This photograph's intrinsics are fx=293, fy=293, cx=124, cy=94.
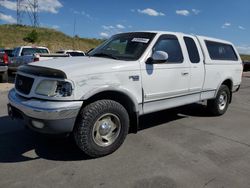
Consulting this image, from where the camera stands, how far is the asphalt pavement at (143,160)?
11.8ft

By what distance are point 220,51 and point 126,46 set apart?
2.91 metres

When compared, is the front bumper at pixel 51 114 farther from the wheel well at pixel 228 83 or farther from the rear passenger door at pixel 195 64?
the wheel well at pixel 228 83

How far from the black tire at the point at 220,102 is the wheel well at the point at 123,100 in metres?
2.88

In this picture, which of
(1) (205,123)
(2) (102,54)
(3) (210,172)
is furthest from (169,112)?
(3) (210,172)

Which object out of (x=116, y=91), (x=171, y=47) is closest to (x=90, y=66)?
(x=116, y=91)

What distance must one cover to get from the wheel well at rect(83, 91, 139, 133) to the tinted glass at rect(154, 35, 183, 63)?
1.11 m

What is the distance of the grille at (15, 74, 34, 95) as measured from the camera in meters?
4.17

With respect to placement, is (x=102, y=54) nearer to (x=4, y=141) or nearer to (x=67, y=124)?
(x=67, y=124)

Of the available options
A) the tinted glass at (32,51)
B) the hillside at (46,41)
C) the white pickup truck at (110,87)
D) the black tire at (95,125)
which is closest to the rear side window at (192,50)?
the white pickup truck at (110,87)

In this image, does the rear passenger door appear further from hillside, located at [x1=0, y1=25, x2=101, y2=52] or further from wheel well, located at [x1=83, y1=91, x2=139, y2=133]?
Answer: hillside, located at [x1=0, y1=25, x2=101, y2=52]

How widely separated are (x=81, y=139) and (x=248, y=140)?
3123 millimetres

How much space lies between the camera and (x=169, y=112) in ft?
23.9

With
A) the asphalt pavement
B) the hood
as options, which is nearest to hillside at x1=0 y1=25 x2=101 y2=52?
the asphalt pavement

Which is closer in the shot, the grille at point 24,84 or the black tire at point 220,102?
the grille at point 24,84
